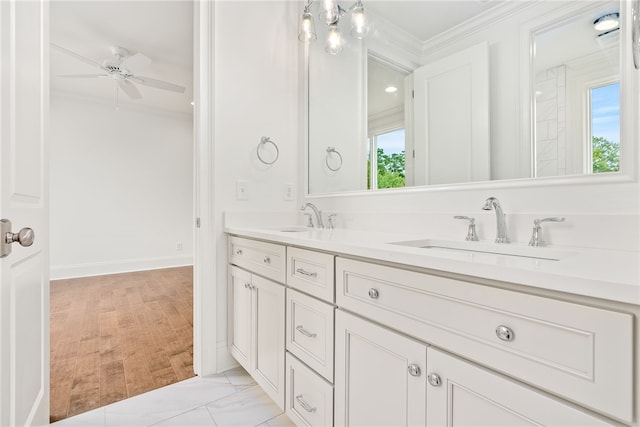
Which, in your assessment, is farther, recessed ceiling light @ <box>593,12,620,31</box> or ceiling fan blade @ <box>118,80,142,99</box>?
ceiling fan blade @ <box>118,80,142,99</box>

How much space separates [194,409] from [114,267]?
12.7ft

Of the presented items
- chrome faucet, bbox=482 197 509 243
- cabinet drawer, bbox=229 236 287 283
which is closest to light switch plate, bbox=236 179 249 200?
cabinet drawer, bbox=229 236 287 283

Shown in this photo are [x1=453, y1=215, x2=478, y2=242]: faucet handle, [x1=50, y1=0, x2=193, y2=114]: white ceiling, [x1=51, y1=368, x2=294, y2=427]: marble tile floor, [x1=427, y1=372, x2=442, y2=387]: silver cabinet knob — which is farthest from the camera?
[x1=50, y1=0, x2=193, y2=114]: white ceiling

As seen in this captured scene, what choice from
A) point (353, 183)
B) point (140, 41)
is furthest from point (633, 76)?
point (140, 41)

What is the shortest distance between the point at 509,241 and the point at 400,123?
0.80m

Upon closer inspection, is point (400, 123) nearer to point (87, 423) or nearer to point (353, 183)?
point (353, 183)

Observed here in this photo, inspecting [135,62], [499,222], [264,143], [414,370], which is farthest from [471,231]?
[135,62]

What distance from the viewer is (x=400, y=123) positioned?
156 cm

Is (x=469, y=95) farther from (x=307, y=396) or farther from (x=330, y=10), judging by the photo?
(x=307, y=396)

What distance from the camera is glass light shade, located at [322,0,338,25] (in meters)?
1.90

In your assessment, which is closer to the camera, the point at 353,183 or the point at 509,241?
the point at 509,241

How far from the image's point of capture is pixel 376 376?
872 mm

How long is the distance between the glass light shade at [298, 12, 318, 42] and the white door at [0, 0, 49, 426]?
1329 mm

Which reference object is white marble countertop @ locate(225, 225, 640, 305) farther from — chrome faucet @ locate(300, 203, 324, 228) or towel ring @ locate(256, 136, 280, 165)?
towel ring @ locate(256, 136, 280, 165)
